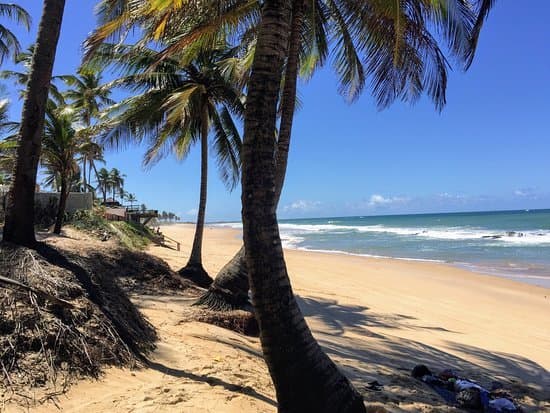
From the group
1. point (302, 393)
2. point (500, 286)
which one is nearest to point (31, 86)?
point (302, 393)

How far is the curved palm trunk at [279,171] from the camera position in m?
6.59

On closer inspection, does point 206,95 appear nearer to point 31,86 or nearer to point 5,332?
point 31,86

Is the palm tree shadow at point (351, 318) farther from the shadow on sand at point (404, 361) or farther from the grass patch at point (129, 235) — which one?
the grass patch at point (129, 235)

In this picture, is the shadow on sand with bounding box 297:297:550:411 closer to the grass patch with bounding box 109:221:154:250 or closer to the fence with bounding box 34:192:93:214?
the grass patch with bounding box 109:221:154:250

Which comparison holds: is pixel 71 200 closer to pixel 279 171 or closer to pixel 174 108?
pixel 174 108

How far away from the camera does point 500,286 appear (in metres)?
16.0

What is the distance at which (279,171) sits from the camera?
7199 millimetres

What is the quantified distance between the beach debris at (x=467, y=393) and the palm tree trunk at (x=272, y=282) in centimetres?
210

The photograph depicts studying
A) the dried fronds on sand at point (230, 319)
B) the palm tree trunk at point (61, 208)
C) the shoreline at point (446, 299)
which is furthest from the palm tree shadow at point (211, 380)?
the palm tree trunk at point (61, 208)

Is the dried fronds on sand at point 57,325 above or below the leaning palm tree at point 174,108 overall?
below

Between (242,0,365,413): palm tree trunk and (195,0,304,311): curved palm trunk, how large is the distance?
315 centimetres

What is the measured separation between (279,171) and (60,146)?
1022 cm

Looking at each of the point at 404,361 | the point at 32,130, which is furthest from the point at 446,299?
the point at 32,130

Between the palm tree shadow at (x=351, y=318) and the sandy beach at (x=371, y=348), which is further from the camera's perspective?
the palm tree shadow at (x=351, y=318)
